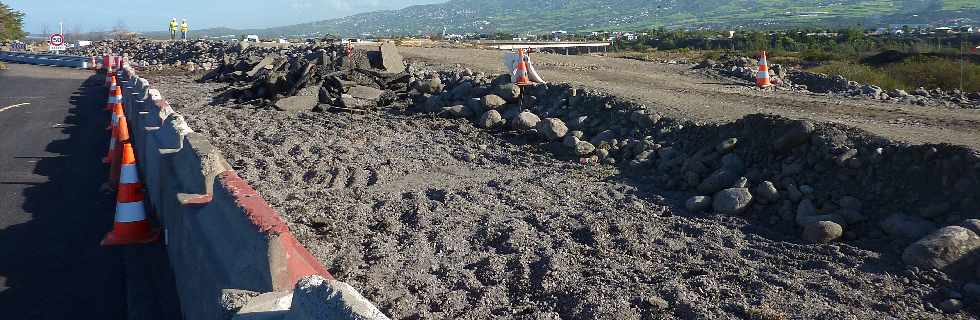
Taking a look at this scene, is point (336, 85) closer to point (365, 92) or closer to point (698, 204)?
point (365, 92)

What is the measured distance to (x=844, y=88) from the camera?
15.1 m

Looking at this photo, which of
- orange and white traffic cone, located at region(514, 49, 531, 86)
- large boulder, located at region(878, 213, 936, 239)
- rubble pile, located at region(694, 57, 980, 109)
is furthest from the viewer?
orange and white traffic cone, located at region(514, 49, 531, 86)

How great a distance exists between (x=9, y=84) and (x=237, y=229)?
2781 centimetres

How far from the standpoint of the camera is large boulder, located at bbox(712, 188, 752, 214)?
22.3ft

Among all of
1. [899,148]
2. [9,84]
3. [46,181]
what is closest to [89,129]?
[46,181]

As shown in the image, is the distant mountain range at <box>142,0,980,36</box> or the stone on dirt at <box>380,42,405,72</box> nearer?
the stone on dirt at <box>380,42,405,72</box>

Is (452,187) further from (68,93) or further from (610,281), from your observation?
(68,93)

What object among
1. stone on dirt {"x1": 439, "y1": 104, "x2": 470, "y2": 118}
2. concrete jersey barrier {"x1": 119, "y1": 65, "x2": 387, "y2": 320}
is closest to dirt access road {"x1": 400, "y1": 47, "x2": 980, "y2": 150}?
stone on dirt {"x1": 439, "y1": 104, "x2": 470, "y2": 118}

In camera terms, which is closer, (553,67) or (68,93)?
(553,67)

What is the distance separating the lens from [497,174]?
8.90 m

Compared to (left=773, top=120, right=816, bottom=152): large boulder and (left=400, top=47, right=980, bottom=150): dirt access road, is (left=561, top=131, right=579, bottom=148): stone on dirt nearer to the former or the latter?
(left=400, top=47, right=980, bottom=150): dirt access road

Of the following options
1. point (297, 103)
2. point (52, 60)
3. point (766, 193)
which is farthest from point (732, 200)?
point (52, 60)

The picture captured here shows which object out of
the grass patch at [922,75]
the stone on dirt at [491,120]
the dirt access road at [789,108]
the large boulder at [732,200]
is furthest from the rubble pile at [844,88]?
the large boulder at [732,200]

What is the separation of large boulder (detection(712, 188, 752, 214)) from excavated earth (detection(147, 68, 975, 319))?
11cm
